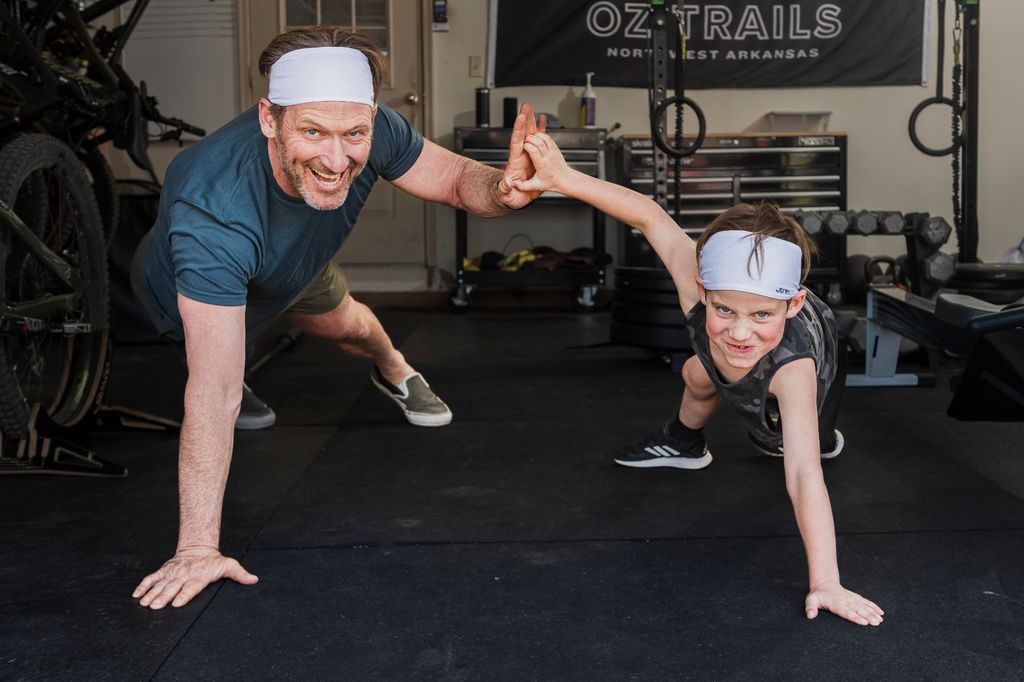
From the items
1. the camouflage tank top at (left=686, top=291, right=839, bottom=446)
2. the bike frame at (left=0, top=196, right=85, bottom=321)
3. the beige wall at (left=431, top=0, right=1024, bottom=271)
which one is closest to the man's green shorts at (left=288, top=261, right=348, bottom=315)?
the bike frame at (left=0, top=196, right=85, bottom=321)

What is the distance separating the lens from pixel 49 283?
93.4 inches

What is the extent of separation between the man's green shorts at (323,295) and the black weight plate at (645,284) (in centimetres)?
131

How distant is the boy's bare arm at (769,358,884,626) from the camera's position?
1.29 m

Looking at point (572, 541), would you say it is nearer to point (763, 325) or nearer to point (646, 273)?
point (763, 325)

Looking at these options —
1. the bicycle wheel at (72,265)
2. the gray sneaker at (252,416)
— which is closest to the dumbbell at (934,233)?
the gray sneaker at (252,416)

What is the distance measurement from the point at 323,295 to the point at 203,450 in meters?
0.77

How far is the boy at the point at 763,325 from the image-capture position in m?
1.33

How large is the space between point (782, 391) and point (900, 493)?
1.84ft

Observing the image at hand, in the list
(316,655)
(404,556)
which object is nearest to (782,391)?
(404,556)

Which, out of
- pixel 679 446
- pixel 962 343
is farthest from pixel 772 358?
pixel 962 343

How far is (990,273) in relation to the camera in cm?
301

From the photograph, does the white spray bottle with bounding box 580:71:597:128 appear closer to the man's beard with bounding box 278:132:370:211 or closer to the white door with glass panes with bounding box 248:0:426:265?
the white door with glass panes with bounding box 248:0:426:265

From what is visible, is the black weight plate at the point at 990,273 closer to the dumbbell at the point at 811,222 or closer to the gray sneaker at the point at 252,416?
the dumbbell at the point at 811,222

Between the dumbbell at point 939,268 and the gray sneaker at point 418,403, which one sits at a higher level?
the dumbbell at point 939,268
